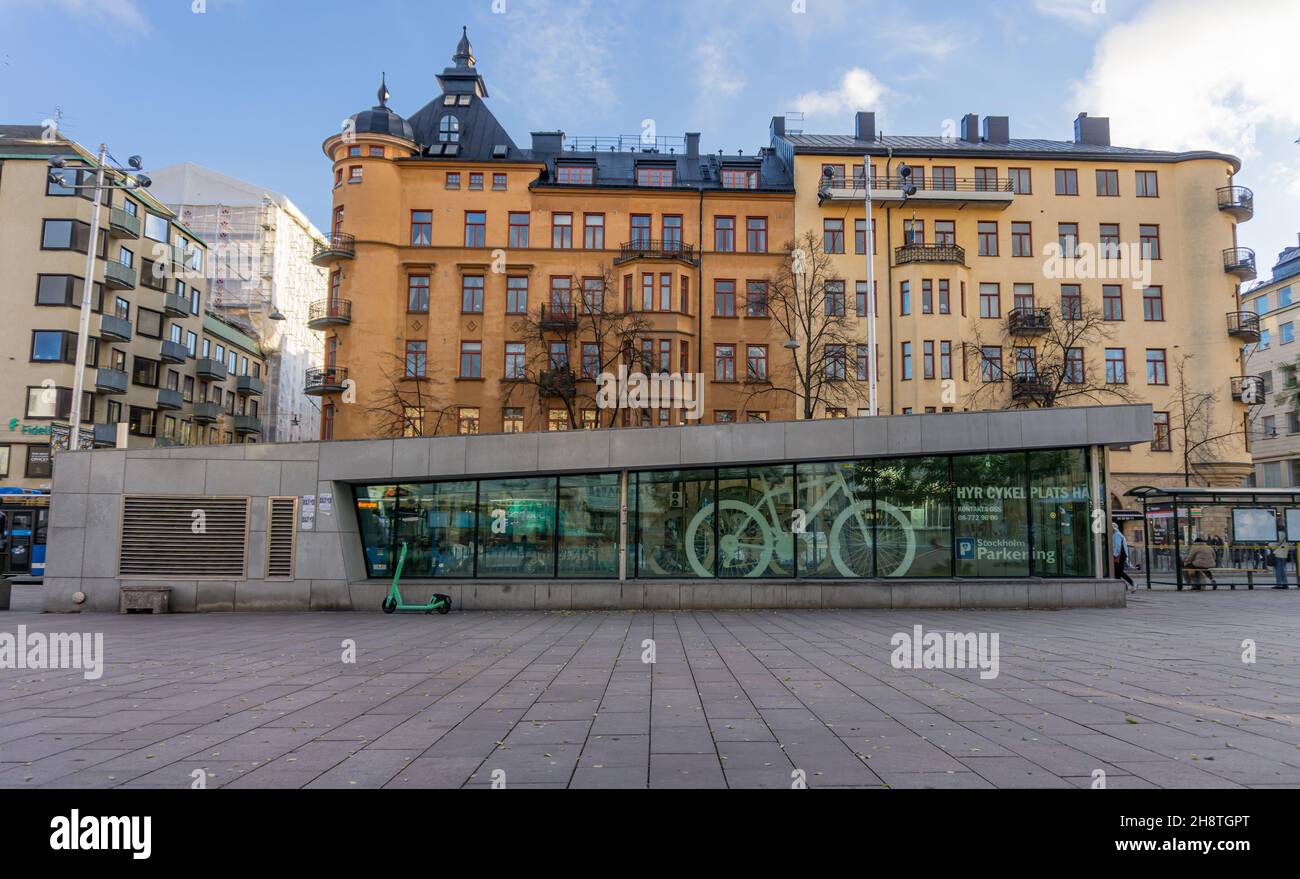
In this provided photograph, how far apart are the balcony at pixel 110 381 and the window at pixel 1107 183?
5984 centimetres

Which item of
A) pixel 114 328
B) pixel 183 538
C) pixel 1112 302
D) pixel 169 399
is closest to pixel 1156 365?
pixel 1112 302

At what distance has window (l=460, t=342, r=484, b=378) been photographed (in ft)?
145

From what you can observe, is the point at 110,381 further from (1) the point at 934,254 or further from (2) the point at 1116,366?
(2) the point at 1116,366

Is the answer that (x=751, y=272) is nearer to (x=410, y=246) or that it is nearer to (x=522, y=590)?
(x=410, y=246)

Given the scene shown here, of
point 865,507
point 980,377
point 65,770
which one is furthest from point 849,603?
point 980,377

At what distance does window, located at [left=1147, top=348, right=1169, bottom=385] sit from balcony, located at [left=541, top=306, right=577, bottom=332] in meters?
31.6

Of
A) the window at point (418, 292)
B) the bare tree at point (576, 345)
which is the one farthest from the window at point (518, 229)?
the window at point (418, 292)

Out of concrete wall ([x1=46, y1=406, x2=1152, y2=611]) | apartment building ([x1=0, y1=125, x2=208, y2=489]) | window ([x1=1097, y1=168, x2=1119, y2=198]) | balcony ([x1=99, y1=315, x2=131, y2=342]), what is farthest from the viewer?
balcony ([x1=99, y1=315, x2=131, y2=342])

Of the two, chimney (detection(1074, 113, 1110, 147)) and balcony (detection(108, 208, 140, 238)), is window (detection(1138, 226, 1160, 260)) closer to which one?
chimney (detection(1074, 113, 1110, 147))

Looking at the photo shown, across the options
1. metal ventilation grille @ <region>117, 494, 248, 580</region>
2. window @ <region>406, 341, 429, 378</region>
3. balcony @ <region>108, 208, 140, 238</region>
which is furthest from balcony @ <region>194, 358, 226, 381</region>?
metal ventilation grille @ <region>117, 494, 248, 580</region>

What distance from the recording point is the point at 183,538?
17656 millimetres

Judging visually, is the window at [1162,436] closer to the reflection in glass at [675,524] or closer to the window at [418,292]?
the reflection in glass at [675,524]

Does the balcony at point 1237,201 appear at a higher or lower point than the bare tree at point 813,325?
higher

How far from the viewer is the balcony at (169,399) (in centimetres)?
5742
